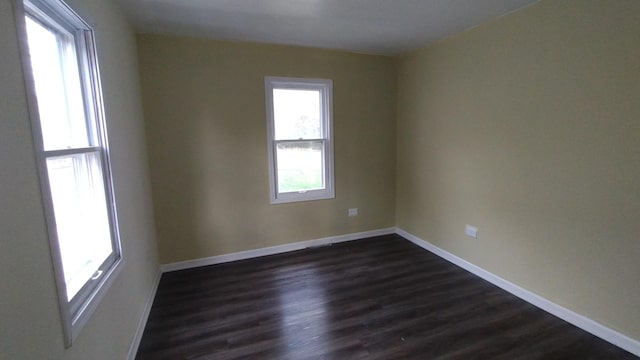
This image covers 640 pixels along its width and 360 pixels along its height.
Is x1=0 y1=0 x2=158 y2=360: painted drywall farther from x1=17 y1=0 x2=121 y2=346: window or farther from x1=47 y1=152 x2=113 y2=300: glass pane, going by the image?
x1=47 y1=152 x2=113 y2=300: glass pane

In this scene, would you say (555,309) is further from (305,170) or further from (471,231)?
(305,170)

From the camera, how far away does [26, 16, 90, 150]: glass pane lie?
126 centimetres

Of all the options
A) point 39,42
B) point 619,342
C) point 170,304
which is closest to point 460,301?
point 619,342

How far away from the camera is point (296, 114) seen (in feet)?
12.2

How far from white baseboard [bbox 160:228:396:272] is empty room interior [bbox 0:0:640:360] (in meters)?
0.02

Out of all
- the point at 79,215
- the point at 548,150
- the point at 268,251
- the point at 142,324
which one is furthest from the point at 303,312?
the point at 548,150

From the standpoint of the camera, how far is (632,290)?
1966 millimetres

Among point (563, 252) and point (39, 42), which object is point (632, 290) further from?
point (39, 42)

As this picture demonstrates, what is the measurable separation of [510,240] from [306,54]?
296 centimetres

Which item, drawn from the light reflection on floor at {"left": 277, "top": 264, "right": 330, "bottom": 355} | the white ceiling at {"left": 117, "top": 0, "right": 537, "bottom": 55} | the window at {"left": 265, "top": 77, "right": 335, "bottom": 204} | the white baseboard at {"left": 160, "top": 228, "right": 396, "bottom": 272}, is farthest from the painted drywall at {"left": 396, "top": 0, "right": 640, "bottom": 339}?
the light reflection on floor at {"left": 277, "top": 264, "right": 330, "bottom": 355}

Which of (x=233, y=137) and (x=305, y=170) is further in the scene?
(x=305, y=170)

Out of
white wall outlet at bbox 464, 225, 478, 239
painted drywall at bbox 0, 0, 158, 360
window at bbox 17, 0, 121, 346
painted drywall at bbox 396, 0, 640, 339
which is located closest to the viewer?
painted drywall at bbox 0, 0, 158, 360

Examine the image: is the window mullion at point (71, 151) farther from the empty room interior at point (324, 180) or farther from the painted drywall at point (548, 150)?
the painted drywall at point (548, 150)

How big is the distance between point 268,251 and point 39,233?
2.83 meters
